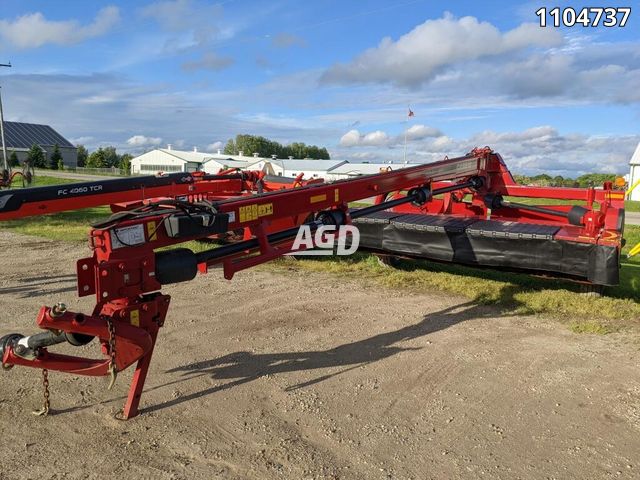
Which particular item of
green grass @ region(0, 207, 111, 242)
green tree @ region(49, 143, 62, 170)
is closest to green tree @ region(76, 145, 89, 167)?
green tree @ region(49, 143, 62, 170)

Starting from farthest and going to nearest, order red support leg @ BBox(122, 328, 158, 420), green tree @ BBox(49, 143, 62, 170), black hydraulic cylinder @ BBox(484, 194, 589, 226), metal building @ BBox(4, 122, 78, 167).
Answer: metal building @ BBox(4, 122, 78, 167)
green tree @ BBox(49, 143, 62, 170)
black hydraulic cylinder @ BBox(484, 194, 589, 226)
red support leg @ BBox(122, 328, 158, 420)

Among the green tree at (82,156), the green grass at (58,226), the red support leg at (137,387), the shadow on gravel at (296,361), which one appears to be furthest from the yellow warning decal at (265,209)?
the green tree at (82,156)

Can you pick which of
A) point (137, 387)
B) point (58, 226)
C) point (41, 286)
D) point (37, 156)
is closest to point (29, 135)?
point (37, 156)

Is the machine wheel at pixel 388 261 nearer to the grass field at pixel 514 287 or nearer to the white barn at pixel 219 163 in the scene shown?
the grass field at pixel 514 287

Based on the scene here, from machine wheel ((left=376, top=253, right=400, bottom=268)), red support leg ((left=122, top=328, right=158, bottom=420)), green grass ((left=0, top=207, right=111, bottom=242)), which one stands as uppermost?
green grass ((left=0, top=207, right=111, bottom=242))

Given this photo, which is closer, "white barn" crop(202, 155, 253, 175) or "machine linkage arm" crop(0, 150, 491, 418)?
"machine linkage arm" crop(0, 150, 491, 418)

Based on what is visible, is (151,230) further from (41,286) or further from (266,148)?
(266,148)

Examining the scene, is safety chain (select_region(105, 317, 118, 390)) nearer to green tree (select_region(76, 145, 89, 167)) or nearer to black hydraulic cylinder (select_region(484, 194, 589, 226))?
black hydraulic cylinder (select_region(484, 194, 589, 226))

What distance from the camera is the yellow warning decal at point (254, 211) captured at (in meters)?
3.92

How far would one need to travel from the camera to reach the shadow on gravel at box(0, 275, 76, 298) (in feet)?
22.0

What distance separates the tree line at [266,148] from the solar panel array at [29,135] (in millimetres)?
33813

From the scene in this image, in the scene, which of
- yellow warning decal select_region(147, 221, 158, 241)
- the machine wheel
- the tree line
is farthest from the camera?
the tree line

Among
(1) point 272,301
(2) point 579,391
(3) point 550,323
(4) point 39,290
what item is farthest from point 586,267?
(4) point 39,290

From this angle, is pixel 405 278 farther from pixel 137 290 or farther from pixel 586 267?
pixel 137 290
